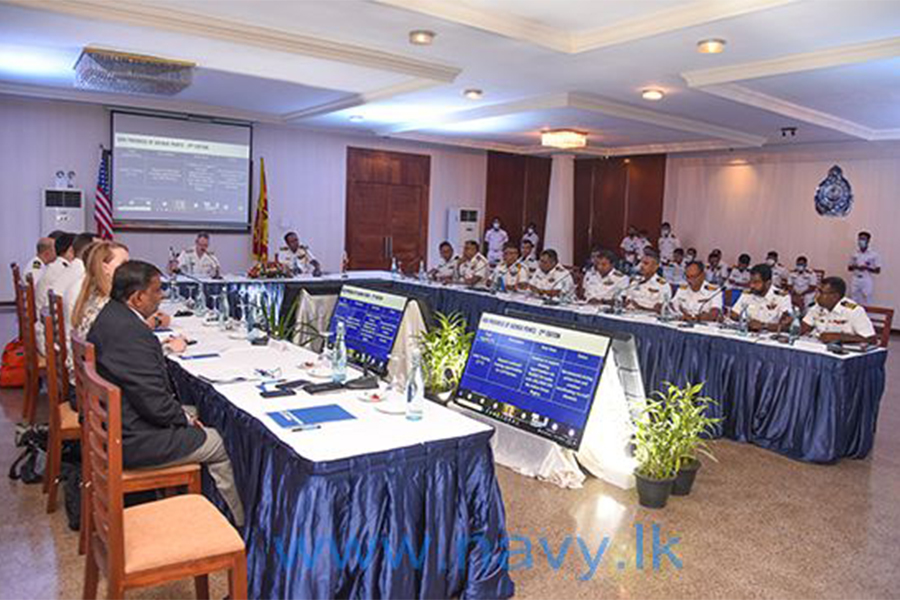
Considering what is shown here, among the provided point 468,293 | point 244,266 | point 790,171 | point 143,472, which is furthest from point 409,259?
point 143,472

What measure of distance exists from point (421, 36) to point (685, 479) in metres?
3.78

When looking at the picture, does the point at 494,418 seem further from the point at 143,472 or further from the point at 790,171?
the point at 790,171

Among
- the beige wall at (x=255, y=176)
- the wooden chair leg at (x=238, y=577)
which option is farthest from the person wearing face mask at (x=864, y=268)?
the wooden chair leg at (x=238, y=577)

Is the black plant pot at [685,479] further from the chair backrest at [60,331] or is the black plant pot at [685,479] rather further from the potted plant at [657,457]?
the chair backrest at [60,331]

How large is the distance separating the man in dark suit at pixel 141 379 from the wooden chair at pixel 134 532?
0.24m

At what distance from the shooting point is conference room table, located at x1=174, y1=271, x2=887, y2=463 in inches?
184

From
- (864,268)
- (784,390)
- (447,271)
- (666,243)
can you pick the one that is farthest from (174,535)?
(666,243)

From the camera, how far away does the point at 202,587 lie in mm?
2477

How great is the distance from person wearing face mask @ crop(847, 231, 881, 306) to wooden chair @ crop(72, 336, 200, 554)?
1090cm

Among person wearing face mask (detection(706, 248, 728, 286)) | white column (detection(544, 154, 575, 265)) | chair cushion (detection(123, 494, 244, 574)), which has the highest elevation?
white column (detection(544, 154, 575, 265))

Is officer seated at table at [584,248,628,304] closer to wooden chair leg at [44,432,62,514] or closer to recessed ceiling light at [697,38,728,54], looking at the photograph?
recessed ceiling light at [697,38,728,54]

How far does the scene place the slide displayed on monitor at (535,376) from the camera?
12.2 ft

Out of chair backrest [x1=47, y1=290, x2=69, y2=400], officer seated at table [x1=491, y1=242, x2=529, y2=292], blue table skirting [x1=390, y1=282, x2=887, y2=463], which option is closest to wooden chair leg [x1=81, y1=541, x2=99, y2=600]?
chair backrest [x1=47, y1=290, x2=69, y2=400]

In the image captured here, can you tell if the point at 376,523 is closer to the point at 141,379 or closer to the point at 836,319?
the point at 141,379
